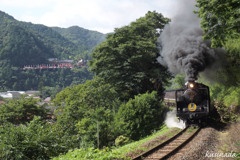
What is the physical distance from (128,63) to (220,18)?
13164 millimetres

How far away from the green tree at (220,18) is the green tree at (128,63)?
35.2 ft

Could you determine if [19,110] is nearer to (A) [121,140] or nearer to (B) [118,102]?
(B) [118,102]

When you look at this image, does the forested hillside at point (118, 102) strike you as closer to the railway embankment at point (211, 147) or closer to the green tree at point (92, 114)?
the green tree at point (92, 114)

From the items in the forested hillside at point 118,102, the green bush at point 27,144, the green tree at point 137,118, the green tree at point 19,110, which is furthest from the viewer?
the green tree at point 19,110

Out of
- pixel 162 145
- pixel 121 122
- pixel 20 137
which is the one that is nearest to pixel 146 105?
pixel 121 122

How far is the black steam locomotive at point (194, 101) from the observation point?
45.8 feet

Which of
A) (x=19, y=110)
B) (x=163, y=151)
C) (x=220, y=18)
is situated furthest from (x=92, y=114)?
(x=19, y=110)

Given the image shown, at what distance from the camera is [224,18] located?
49.2ft

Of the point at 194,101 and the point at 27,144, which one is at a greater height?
the point at 194,101

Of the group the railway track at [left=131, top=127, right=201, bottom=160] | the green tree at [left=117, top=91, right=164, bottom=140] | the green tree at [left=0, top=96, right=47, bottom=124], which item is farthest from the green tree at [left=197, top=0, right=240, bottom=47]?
the green tree at [left=0, top=96, right=47, bottom=124]

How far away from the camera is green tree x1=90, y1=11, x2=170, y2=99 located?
26.7m

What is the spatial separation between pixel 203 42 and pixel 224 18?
8.09 ft

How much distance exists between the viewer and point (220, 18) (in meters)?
15.4

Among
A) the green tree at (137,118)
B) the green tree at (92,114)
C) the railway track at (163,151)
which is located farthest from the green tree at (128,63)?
the railway track at (163,151)
